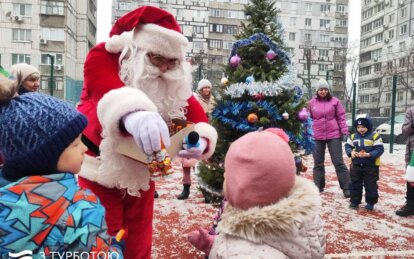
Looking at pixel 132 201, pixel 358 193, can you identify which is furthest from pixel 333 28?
pixel 132 201

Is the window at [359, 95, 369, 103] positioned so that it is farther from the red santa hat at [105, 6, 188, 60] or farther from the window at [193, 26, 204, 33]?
the red santa hat at [105, 6, 188, 60]

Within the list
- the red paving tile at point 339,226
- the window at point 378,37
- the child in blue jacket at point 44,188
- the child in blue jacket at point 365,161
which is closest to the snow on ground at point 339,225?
the red paving tile at point 339,226

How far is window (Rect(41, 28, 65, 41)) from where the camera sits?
1196 inches

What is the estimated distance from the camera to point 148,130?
1495 millimetres

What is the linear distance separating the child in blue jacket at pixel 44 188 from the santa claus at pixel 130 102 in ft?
1.13

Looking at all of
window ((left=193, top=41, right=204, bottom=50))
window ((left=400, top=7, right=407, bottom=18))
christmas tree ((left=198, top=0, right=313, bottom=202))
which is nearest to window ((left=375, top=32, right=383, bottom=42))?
window ((left=400, top=7, right=407, bottom=18))

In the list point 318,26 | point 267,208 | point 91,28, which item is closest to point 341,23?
point 318,26

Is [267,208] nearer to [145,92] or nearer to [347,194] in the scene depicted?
[145,92]

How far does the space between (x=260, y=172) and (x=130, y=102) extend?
24.6 inches

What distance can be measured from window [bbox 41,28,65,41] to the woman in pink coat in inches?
1138

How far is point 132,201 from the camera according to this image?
210cm

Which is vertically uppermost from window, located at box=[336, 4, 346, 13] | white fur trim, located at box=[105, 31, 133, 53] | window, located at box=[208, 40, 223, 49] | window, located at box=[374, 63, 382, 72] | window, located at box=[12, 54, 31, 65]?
window, located at box=[336, 4, 346, 13]

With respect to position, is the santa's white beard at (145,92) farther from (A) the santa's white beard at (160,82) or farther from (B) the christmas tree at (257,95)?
(B) the christmas tree at (257,95)

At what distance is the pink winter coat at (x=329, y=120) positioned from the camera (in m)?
5.70
